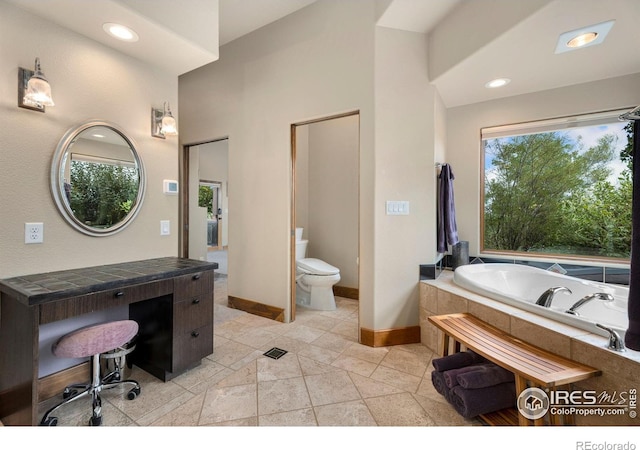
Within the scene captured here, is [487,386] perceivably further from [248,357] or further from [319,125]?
[319,125]

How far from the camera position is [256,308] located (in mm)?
3051

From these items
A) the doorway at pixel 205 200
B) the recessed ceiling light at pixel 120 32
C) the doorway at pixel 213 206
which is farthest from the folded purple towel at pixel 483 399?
the doorway at pixel 213 206

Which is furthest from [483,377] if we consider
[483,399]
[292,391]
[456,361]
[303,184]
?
[303,184]

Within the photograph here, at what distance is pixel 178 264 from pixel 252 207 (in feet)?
3.85

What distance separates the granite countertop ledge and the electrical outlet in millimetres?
203

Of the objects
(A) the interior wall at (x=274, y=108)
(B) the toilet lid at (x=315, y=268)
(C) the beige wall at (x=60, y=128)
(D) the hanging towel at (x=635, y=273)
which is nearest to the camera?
(D) the hanging towel at (x=635, y=273)

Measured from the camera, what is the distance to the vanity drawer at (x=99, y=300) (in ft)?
4.38

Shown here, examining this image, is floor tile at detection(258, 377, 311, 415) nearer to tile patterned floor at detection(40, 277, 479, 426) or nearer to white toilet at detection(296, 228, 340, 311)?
tile patterned floor at detection(40, 277, 479, 426)

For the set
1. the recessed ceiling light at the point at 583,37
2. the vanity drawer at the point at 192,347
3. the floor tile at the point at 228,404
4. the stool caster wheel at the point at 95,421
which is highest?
the recessed ceiling light at the point at 583,37

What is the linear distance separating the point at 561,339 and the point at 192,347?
221 cm

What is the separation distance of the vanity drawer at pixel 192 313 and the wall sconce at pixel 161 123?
1.34 meters

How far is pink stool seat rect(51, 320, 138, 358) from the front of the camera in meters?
1.39

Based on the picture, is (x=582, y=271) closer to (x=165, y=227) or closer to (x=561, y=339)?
(x=561, y=339)

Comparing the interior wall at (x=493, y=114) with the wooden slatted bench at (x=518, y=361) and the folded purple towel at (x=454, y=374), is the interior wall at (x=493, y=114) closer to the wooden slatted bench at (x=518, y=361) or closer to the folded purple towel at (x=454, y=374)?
the wooden slatted bench at (x=518, y=361)
